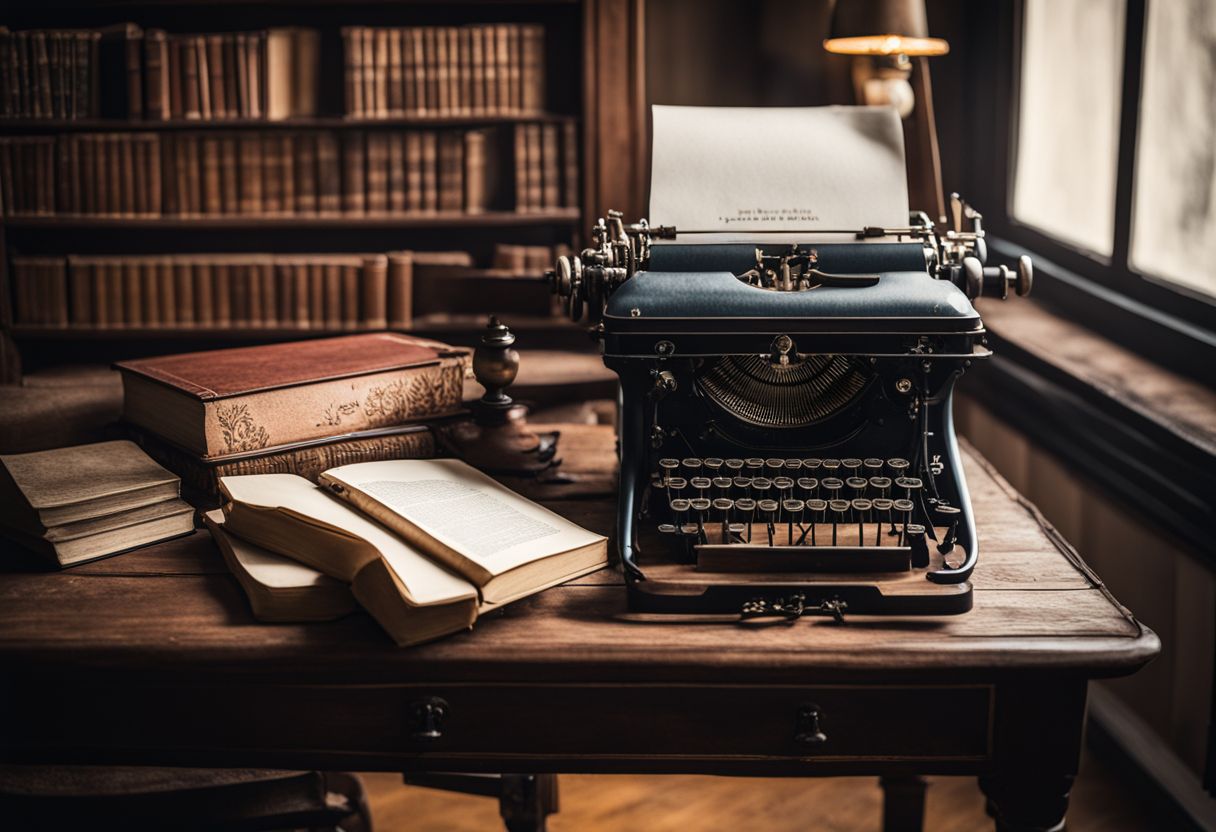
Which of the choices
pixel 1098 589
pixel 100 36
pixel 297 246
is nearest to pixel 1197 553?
pixel 1098 589

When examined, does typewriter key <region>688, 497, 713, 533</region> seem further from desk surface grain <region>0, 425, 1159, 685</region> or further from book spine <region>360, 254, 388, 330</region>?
book spine <region>360, 254, 388, 330</region>

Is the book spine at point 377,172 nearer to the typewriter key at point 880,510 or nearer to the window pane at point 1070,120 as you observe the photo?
the window pane at point 1070,120

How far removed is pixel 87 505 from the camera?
4.66ft

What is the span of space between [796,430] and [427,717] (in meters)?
0.53

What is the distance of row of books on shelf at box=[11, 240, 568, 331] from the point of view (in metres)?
3.43

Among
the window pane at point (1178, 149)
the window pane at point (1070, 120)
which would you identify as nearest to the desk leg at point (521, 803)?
the window pane at point (1178, 149)

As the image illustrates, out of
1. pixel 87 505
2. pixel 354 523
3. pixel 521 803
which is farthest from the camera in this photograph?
pixel 521 803

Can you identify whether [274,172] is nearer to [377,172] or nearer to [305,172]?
[305,172]

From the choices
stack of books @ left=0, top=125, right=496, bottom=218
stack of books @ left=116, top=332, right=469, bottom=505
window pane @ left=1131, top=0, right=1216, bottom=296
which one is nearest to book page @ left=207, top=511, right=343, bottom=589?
stack of books @ left=116, top=332, right=469, bottom=505

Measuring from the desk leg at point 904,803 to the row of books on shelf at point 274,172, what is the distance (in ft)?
6.52

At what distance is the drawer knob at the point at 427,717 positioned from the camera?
124 centimetres

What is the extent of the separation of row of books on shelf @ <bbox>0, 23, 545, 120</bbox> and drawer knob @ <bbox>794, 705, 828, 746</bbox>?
97.0 inches

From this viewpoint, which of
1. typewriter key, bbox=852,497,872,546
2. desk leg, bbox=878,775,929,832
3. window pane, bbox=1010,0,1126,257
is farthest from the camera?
window pane, bbox=1010,0,1126,257

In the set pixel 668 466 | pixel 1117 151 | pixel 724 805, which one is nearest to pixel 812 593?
pixel 668 466
